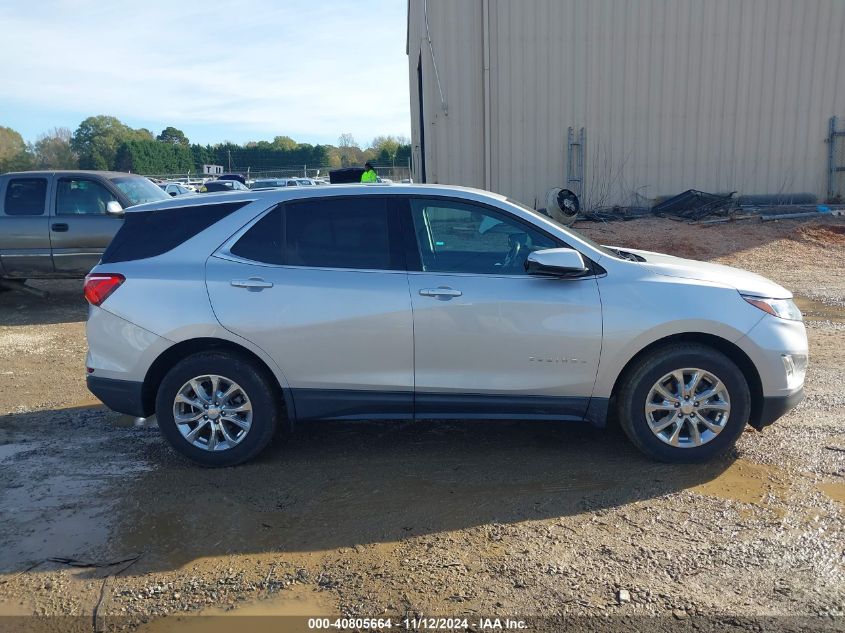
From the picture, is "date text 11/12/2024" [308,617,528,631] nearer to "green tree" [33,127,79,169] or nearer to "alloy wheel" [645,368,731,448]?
"alloy wheel" [645,368,731,448]

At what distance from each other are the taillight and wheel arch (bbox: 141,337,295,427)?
55cm

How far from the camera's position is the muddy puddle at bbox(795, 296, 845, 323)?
8570 millimetres

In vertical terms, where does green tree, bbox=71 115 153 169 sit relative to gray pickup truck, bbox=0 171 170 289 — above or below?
above

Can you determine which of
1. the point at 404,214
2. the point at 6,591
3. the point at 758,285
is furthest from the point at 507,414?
the point at 6,591

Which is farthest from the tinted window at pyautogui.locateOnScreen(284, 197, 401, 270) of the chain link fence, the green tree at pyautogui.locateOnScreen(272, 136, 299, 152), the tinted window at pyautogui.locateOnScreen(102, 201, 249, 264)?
the green tree at pyautogui.locateOnScreen(272, 136, 299, 152)

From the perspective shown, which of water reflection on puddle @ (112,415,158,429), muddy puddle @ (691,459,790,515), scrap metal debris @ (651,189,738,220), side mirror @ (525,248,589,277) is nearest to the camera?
muddy puddle @ (691,459,790,515)

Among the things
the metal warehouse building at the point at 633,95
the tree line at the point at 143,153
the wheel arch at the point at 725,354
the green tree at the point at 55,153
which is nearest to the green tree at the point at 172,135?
the tree line at the point at 143,153

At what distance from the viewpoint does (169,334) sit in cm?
454

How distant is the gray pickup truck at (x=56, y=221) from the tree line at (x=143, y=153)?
4422 cm

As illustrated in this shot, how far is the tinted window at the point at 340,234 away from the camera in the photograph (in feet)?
15.1

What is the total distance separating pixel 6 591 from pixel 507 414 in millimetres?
2920

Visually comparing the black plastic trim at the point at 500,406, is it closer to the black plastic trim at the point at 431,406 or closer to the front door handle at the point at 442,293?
the black plastic trim at the point at 431,406

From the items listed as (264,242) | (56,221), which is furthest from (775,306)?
(56,221)

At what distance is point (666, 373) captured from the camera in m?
4.40
